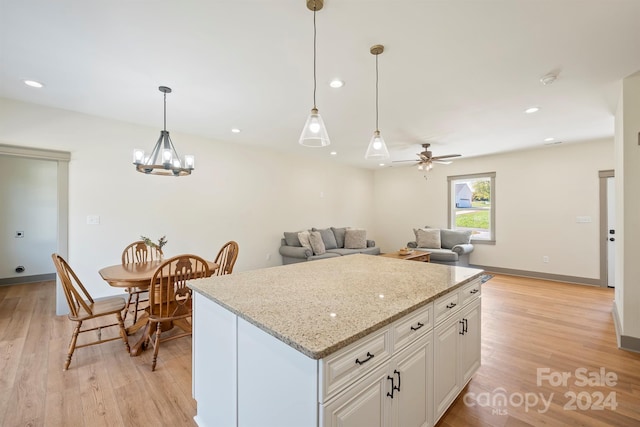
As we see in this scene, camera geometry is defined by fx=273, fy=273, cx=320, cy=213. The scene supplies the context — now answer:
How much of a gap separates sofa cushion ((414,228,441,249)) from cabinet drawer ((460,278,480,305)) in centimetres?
427

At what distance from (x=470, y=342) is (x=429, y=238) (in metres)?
4.47

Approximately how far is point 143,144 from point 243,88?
7.15 feet

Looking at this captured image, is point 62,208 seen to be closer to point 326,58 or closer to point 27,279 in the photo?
point 27,279

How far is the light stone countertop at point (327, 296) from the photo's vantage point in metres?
1.02

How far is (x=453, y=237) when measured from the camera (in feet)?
20.0

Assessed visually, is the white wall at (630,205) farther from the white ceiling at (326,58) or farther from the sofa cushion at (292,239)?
the sofa cushion at (292,239)

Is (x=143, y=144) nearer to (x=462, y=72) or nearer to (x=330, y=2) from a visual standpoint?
(x=330, y=2)

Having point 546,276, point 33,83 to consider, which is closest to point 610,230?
point 546,276

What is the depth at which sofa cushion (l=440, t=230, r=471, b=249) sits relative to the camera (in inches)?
236

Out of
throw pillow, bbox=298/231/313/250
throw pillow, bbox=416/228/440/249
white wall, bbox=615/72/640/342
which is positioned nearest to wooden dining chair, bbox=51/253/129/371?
throw pillow, bbox=298/231/313/250

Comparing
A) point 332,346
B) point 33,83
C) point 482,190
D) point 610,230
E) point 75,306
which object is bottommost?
point 75,306

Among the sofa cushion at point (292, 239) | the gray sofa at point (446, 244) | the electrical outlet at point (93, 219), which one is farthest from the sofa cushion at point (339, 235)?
the electrical outlet at point (93, 219)

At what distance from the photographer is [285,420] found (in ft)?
3.39

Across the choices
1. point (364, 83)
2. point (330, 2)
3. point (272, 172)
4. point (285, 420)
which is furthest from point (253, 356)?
point (272, 172)
